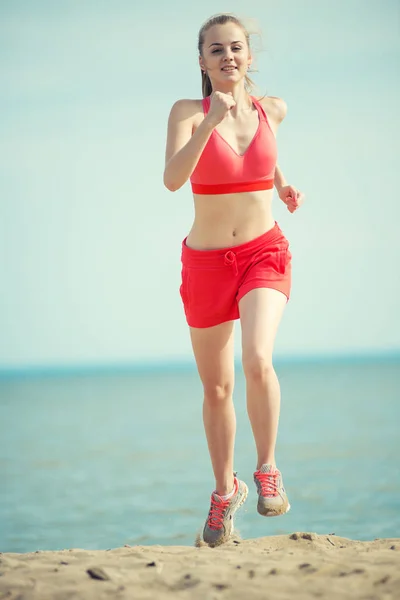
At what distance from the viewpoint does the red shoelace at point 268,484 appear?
4797 millimetres

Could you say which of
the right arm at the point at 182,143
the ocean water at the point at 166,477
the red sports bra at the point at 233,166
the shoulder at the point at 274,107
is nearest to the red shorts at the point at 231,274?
the red sports bra at the point at 233,166

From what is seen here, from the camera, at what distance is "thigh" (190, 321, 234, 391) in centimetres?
518

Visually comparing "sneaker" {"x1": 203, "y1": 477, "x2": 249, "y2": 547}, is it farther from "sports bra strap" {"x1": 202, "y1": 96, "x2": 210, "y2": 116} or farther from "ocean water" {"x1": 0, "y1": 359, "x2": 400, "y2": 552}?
"sports bra strap" {"x1": 202, "y1": 96, "x2": 210, "y2": 116}

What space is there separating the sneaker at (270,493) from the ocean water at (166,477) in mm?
768

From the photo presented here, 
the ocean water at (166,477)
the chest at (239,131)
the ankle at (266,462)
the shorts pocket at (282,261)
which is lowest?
the ocean water at (166,477)

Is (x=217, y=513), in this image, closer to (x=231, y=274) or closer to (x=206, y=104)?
(x=231, y=274)

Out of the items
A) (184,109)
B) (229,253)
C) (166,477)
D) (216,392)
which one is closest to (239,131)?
(184,109)

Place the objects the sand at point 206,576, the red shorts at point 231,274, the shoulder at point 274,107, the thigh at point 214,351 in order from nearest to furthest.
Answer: the sand at point 206,576 → the red shorts at point 231,274 → the thigh at point 214,351 → the shoulder at point 274,107

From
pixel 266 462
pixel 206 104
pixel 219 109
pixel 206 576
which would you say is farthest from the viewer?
pixel 206 104

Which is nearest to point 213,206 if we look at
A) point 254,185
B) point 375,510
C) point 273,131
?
point 254,185

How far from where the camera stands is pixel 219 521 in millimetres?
5281

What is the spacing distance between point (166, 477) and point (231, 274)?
1421 cm

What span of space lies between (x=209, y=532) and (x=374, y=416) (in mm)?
27666

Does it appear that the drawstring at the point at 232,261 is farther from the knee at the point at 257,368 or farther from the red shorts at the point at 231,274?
the knee at the point at 257,368
